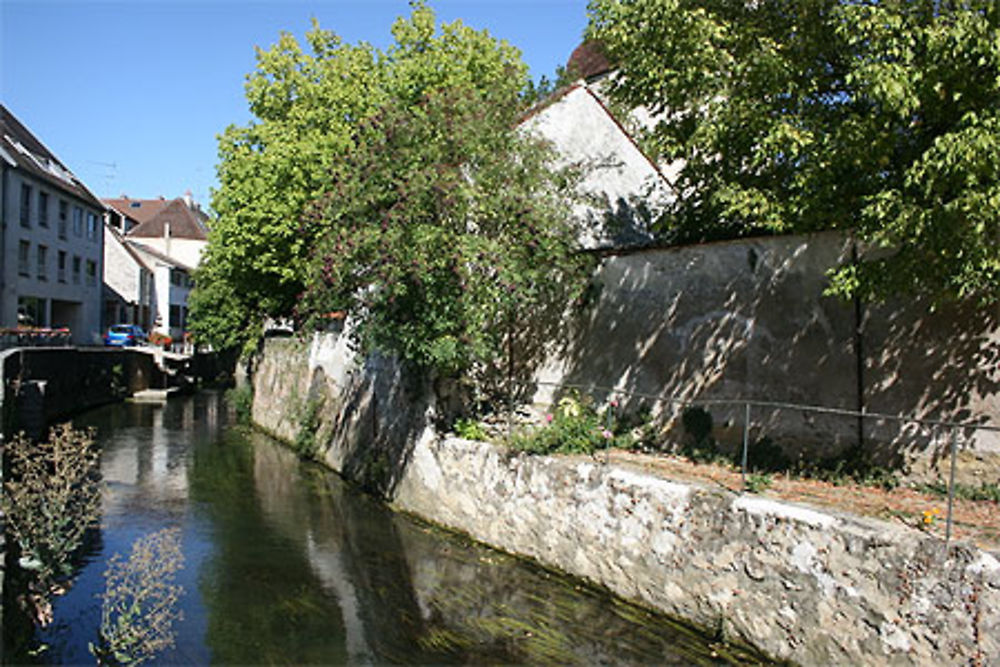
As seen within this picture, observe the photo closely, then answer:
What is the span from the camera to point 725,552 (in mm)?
8453

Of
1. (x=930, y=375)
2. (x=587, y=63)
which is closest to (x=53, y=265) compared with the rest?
(x=587, y=63)

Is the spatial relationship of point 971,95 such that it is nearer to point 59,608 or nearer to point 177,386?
point 59,608

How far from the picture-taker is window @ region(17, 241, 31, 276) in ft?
109

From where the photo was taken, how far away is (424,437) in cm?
1427

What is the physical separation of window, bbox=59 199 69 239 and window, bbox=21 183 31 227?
3.43 m

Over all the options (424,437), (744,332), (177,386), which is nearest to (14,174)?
(177,386)

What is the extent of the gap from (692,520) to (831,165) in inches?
188

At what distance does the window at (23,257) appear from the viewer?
33.3m

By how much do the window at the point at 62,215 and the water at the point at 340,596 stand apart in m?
26.1

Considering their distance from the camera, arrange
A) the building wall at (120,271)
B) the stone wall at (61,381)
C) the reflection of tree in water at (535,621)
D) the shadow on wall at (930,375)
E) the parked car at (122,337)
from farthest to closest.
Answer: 1. the building wall at (120,271)
2. the parked car at (122,337)
3. the stone wall at (61,381)
4. the shadow on wall at (930,375)
5. the reflection of tree in water at (535,621)

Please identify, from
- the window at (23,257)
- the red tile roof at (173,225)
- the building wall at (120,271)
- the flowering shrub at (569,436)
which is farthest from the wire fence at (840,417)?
the red tile roof at (173,225)

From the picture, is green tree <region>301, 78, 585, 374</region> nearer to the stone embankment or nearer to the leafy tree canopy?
the leafy tree canopy

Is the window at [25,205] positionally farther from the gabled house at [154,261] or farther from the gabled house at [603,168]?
the gabled house at [603,168]

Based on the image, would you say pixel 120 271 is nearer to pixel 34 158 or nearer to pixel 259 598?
pixel 34 158
